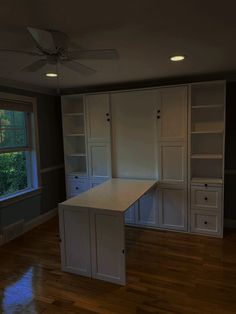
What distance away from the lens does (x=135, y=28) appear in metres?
1.76

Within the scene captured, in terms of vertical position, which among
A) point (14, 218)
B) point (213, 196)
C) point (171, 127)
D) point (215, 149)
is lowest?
point (14, 218)

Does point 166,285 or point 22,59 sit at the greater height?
point 22,59

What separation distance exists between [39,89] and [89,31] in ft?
8.18

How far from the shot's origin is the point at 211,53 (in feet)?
7.93

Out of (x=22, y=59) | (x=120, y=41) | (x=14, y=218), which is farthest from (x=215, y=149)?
(x=14, y=218)

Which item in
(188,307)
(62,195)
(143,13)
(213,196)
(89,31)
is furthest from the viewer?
(62,195)

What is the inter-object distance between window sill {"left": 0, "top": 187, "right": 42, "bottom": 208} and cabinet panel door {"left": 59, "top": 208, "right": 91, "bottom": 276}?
1245 millimetres

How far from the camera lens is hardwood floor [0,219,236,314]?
86.4 inches

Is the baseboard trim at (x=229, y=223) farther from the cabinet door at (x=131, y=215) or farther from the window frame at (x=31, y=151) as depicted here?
the window frame at (x=31, y=151)

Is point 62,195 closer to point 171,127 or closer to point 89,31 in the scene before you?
point 171,127

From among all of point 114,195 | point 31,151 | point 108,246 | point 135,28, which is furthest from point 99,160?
point 135,28

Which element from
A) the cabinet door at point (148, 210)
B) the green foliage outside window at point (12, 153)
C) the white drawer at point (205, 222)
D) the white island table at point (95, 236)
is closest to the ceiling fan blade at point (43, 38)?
the white island table at point (95, 236)

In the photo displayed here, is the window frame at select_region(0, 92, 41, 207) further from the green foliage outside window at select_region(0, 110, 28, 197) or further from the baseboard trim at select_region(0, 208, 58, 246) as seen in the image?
the baseboard trim at select_region(0, 208, 58, 246)

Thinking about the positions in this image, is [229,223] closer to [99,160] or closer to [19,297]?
[99,160]
